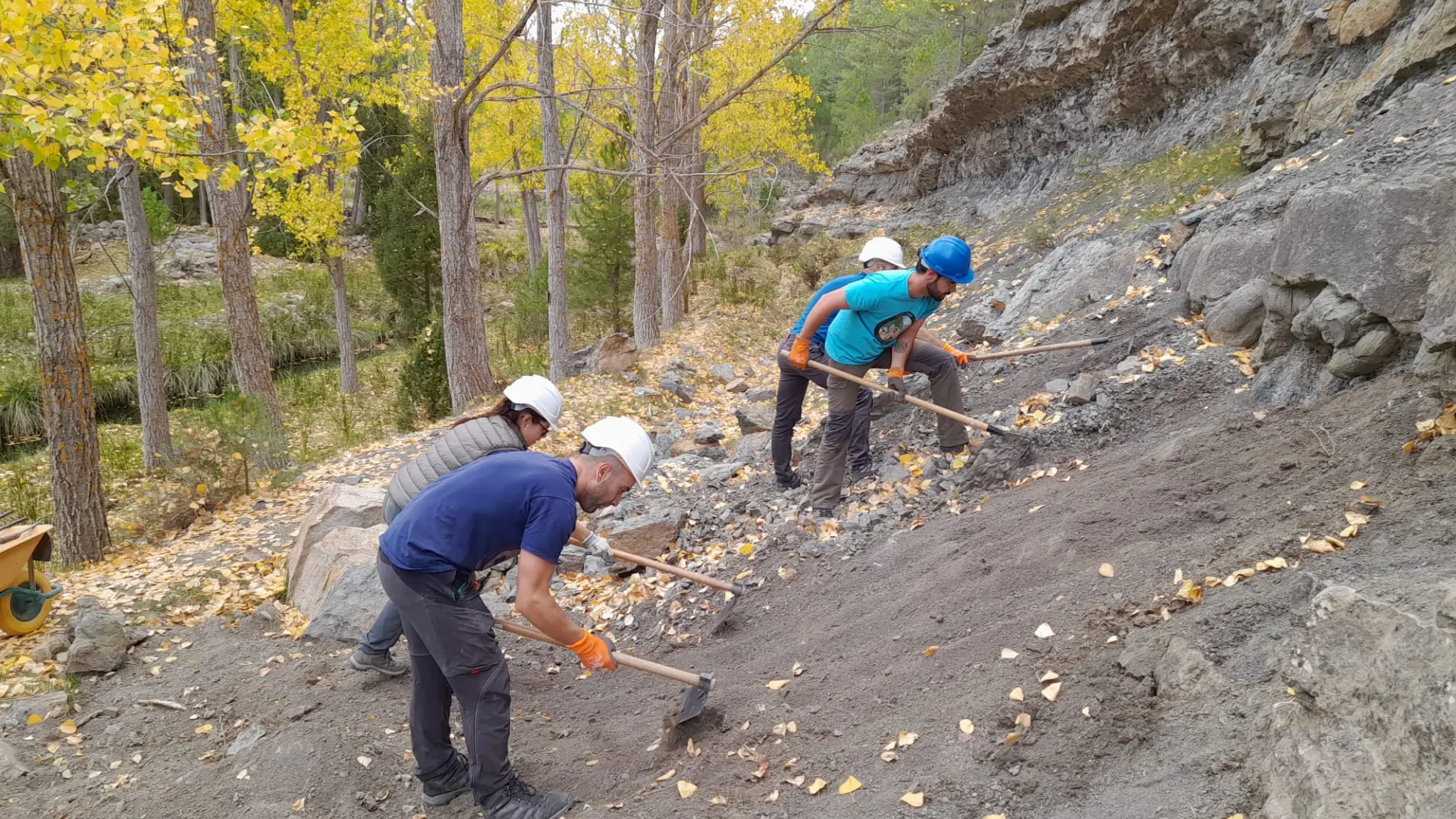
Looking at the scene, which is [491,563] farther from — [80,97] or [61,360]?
[61,360]

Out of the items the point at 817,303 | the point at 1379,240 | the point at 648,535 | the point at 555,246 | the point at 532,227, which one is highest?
the point at 532,227

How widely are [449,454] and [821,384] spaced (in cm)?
301

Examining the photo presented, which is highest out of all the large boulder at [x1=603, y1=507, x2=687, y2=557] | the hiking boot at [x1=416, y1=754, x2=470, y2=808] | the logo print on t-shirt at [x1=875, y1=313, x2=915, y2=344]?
the logo print on t-shirt at [x1=875, y1=313, x2=915, y2=344]

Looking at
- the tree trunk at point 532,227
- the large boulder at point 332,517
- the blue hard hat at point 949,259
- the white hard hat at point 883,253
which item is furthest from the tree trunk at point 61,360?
the tree trunk at point 532,227

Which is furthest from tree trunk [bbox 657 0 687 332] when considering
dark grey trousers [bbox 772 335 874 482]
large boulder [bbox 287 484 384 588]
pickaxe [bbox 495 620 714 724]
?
pickaxe [bbox 495 620 714 724]

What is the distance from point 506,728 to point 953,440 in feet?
11.8

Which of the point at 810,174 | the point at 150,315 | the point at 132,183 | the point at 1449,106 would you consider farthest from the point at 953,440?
the point at 810,174

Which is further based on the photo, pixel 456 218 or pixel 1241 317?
pixel 456 218

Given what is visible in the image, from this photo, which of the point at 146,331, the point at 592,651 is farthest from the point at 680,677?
the point at 146,331

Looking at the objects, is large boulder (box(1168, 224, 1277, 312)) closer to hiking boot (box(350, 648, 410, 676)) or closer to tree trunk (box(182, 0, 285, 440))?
hiking boot (box(350, 648, 410, 676))

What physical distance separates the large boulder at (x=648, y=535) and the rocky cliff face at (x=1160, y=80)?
19.6 ft

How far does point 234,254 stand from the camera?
8.66 meters

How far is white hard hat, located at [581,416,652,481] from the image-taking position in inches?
115

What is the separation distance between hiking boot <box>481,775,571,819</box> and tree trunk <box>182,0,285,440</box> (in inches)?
253
